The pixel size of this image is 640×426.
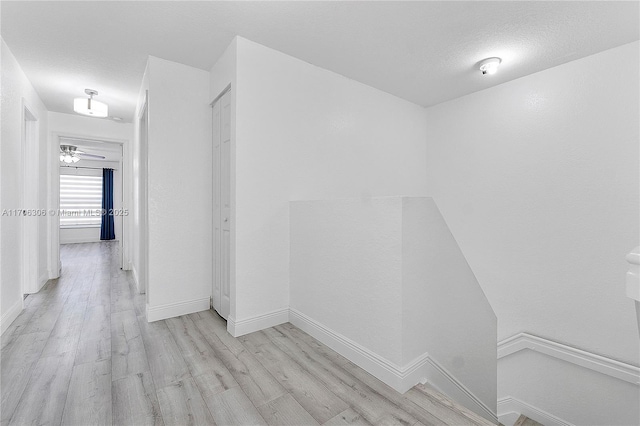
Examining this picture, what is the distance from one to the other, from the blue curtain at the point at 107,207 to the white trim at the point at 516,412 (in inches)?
399

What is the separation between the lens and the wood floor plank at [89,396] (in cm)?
141

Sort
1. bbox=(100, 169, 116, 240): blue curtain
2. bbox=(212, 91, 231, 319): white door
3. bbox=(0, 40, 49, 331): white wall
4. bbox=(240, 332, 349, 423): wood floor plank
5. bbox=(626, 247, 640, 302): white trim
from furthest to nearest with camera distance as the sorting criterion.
A: bbox=(100, 169, 116, 240): blue curtain → bbox=(212, 91, 231, 319): white door → bbox=(0, 40, 49, 331): white wall → bbox=(240, 332, 349, 423): wood floor plank → bbox=(626, 247, 640, 302): white trim

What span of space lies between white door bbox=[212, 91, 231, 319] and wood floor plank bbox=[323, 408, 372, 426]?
4.59ft

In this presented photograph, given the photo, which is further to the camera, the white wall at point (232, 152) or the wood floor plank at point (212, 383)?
the white wall at point (232, 152)

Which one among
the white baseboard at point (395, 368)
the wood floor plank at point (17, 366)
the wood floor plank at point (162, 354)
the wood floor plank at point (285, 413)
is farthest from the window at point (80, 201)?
the wood floor plank at point (285, 413)

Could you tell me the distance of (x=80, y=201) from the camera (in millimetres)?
8359

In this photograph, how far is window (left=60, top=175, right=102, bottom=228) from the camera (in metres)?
8.17

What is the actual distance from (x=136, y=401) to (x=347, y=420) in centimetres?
113

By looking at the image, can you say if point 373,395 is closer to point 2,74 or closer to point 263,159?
point 263,159

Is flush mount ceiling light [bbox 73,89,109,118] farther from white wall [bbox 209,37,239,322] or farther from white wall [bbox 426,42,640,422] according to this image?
white wall [bbox 426,42,640,422]

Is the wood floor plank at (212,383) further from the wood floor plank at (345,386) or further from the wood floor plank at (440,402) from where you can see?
the wood floor plank at (440,402)

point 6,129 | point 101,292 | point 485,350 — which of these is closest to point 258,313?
point 485,350

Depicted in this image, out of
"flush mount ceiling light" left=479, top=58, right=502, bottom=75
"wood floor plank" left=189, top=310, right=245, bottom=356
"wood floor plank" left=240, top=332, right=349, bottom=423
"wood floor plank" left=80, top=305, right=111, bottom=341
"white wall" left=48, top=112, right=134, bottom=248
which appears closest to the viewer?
"wood floor plank" left=240, top=332, right=349, bottom=423

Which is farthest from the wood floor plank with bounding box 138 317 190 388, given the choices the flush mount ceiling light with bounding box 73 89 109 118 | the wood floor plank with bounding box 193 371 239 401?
the flush mount ceiling light with bounding box 73 89 109 118
